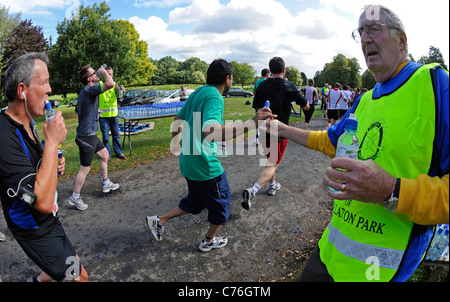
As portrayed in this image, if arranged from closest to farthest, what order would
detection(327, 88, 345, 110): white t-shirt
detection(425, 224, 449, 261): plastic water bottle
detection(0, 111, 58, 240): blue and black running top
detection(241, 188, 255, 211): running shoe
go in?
detection(0, 111, 58, 240): blue and black running top < detection(425, 224, 449, 261): plastic water bottle < detection(241, 188, 255, 211): running shoe < detection(327, 88, 345, 110): white t-shirt

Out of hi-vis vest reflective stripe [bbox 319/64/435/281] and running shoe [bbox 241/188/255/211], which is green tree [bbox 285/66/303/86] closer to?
running shoe [bbox 241/188/255/211]

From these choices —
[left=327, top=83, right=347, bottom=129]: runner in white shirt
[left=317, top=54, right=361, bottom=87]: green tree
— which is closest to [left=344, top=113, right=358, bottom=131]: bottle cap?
[left=327, top=83, right=347, bottom=129]: runner in white shirt

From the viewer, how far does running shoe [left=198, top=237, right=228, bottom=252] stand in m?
3.62

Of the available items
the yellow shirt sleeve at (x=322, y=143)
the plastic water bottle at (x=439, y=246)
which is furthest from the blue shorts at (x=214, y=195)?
the plastic water bottle at (x=439, y=246)

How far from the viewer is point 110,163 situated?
7.17 meters

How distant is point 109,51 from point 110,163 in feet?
64.0

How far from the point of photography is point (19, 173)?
188 centimetres

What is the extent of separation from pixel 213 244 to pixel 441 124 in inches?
119

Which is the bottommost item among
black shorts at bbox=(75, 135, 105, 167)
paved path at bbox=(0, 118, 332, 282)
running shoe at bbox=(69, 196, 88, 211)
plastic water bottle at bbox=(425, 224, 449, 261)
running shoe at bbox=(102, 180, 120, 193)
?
paved path at bbox=(0, 118, 332, 282)

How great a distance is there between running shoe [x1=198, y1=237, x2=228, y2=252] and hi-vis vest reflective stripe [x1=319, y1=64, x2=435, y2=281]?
2.17 meters

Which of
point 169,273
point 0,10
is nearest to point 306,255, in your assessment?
point 169,273

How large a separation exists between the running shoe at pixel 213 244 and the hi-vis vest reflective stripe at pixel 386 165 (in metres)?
2.17

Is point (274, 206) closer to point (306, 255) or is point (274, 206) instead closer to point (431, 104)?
point (306, 255)

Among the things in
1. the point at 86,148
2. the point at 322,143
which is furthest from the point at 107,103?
the point at 322,143
